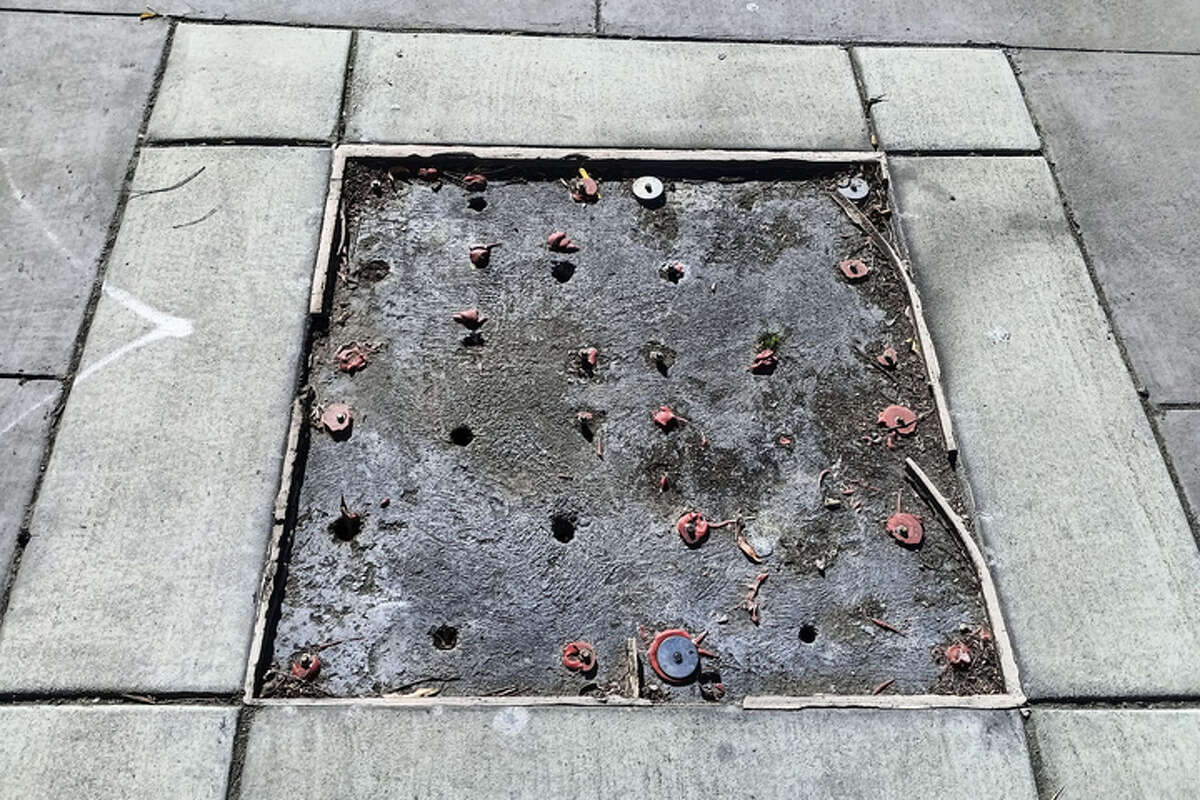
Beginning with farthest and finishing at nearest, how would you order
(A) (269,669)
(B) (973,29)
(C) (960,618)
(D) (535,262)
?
(B) (973,29), (D) (535,262), (C) (960,618), (A) (269,669)

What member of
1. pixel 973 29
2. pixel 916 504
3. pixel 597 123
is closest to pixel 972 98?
pixel 973 29

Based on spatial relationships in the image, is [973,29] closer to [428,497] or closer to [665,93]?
[665,93]

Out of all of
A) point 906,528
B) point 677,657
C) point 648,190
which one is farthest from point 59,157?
point 906,528

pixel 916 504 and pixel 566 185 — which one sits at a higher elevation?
pixel 566 185

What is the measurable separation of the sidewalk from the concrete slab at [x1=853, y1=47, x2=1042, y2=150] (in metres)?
0.02

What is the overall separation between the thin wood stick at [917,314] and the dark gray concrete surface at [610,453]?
2.0 inches

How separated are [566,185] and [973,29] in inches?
88.3

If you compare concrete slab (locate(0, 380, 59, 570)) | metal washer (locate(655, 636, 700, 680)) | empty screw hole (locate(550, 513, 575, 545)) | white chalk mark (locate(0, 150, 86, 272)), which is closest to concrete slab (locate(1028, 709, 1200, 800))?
metal washer (locate(655, 636, 700, 680))

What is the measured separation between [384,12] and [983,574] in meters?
3.51

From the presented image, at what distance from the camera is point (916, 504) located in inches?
137

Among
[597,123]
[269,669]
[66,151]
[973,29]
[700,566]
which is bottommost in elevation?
[269,669]

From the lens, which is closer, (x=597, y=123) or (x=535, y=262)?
(x=535, y=262)

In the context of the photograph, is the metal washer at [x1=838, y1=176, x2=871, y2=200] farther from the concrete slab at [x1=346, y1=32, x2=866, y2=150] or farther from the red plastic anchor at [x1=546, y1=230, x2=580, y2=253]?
the red plastic anchor at [x1=546, y1=230, x2=580, y2=253]

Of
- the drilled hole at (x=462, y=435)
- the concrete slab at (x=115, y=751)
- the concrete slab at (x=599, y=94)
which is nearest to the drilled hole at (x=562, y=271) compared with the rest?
the concrete slab at (x=599, y=94)
